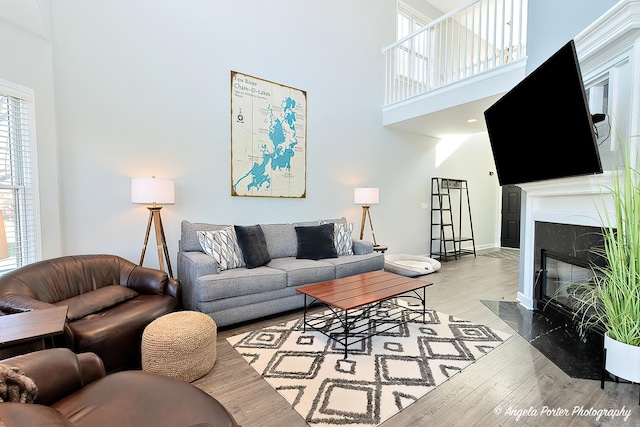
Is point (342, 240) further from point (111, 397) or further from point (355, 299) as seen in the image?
point (111, 397)

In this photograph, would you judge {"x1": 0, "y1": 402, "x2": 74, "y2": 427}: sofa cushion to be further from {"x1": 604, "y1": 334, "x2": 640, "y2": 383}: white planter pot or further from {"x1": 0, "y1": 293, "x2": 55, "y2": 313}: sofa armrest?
{"x1": 604, "y1": 334, "x2": 640, "y2": 383}: white planter pot

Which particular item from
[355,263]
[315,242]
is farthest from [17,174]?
[355,263]

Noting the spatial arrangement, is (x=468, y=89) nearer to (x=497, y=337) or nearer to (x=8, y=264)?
(x=497, y=337)

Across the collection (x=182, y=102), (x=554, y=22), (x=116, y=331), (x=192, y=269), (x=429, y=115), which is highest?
(x=554, y=22)

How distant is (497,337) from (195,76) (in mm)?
4039

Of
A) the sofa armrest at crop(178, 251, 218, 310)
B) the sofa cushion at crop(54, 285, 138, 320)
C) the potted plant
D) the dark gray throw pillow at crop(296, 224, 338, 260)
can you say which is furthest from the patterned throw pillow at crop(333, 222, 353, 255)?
the potted plant

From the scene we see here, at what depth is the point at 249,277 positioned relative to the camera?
2.74 m

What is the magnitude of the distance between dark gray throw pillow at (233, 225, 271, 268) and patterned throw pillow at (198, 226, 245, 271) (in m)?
0.07

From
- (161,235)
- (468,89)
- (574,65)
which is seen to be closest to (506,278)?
(468,89)

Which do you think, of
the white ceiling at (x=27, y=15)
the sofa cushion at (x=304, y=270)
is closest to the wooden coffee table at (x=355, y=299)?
the sofa cushion at (x=304, y=270)

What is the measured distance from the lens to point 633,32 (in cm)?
190

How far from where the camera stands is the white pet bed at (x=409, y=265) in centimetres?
450

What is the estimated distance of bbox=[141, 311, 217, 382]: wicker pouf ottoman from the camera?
1795 mm

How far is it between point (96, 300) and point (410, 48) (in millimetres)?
5928
